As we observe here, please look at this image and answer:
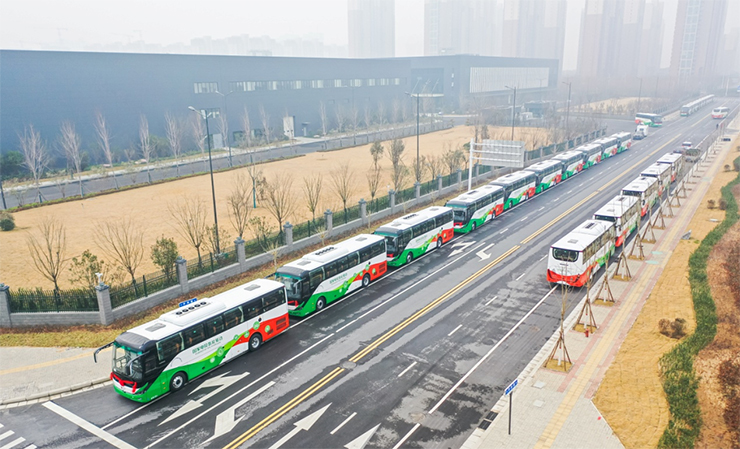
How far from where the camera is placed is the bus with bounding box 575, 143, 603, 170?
67.3m

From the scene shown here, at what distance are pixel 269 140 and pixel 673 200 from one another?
64.5m

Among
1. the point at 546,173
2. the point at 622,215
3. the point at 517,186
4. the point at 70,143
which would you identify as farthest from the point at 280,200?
the point at 70,143

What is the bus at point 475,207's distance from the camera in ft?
132

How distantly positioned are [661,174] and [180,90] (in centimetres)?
6924

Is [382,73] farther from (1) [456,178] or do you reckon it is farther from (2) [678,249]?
(2) [678,249]

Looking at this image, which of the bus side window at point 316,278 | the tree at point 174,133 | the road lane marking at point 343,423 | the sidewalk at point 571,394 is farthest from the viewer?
the tree at point 174,133

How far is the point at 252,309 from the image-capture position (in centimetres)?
2292

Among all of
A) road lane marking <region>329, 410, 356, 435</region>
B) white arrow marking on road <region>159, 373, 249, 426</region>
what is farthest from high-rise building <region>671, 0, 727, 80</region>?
white arrow marking on road <region>159, 373, 249, 426</region>

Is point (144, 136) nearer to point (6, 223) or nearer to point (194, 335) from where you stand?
point (6, 223)

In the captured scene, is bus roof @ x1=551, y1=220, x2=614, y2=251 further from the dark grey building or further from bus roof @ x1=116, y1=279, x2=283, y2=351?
the dark grey building

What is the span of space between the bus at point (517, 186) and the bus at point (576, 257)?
1662cm

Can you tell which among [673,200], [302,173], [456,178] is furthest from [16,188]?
[673,200]

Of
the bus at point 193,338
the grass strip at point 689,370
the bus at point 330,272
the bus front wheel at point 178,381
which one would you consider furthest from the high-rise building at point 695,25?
the bus front wheel at point 178,381

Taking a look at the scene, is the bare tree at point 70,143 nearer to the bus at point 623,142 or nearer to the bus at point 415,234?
the bus at point 415,234
